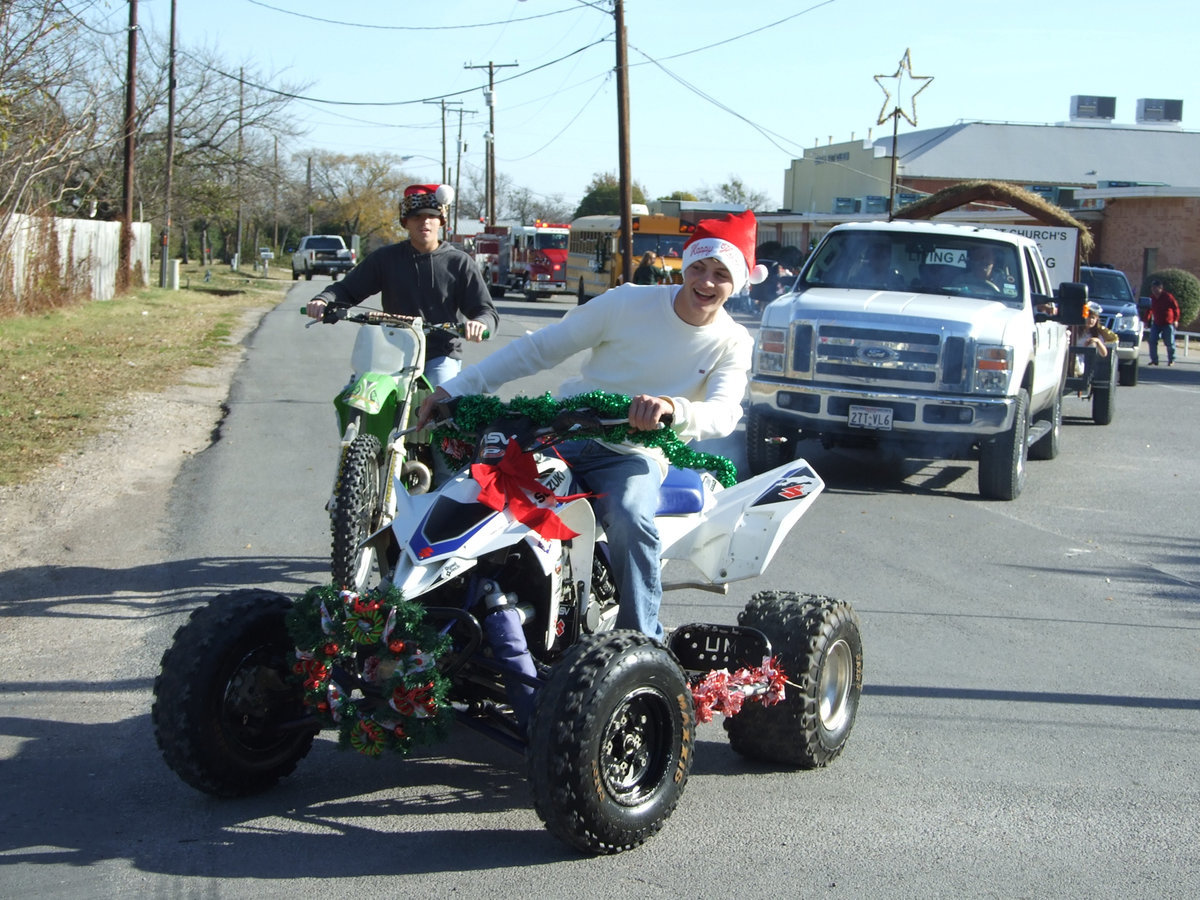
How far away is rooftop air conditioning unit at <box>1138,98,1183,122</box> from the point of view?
240ft

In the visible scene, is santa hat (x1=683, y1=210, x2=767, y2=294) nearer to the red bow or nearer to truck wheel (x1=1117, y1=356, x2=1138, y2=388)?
the red bow

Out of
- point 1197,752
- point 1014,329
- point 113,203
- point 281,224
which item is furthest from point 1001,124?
point 1197,752

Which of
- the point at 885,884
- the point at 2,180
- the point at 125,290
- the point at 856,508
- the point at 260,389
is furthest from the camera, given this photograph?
the point at 125,290

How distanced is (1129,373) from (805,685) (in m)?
19.8

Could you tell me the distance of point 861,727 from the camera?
5246 mm

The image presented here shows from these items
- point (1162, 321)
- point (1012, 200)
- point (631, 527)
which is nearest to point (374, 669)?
point (631, 527)

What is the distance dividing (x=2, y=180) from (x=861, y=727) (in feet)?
70.2

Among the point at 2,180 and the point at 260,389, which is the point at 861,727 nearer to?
the point at 260,389

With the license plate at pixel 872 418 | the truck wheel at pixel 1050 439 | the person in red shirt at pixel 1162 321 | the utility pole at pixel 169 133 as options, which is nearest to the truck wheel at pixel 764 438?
the license plate at pixel 872 418

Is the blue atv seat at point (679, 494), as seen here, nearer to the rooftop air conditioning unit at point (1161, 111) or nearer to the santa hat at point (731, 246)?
the santa hat at point (731, 246)

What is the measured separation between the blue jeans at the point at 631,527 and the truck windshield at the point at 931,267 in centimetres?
771

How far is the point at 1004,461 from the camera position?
10484mm

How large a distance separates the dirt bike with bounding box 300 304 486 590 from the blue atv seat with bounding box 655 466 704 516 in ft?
6.17

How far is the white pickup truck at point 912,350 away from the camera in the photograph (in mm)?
10469
